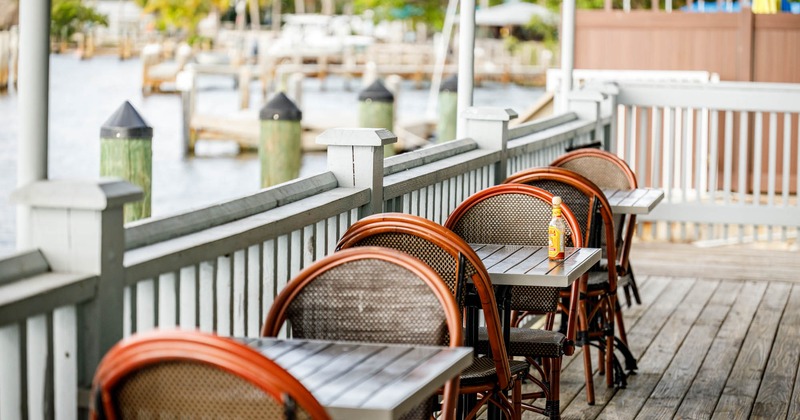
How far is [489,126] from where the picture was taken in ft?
17.2

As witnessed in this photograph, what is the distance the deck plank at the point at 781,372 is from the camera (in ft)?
15.0

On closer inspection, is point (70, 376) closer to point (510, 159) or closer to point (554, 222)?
point (554, 222)

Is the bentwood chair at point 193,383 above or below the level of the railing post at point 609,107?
below

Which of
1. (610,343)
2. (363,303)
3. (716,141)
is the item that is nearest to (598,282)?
(610,343)

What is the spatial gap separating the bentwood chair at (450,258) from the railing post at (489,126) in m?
2.00

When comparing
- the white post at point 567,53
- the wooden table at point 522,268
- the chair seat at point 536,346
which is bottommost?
the chair seat at point 536,346

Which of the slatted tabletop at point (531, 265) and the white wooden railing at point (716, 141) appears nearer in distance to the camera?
the slatted tabletop at point (531, 265)

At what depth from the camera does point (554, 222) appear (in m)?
3.61

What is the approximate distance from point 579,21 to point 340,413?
9868 mm

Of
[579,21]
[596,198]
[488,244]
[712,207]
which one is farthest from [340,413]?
[579,21]

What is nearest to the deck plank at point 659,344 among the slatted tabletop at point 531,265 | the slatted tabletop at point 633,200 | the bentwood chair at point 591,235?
the bentwood chair at point 591,235

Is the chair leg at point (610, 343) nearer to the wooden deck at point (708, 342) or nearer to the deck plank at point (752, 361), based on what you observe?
the wooden deck at point (708, 342)

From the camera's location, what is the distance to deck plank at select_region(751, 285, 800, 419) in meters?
4.59

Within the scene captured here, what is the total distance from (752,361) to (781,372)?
0.20 m
